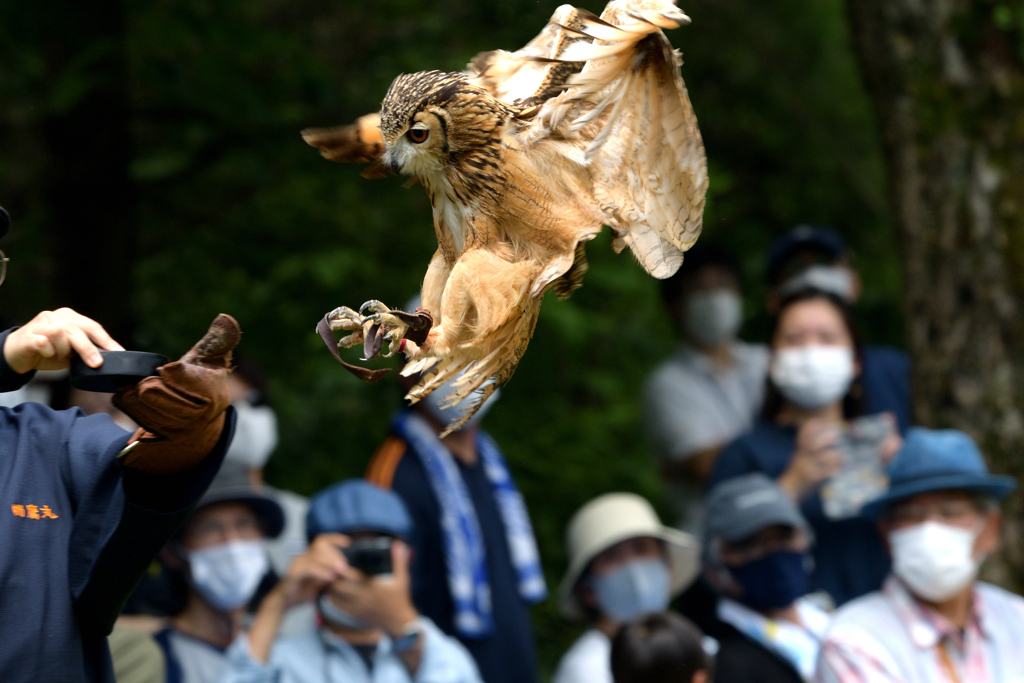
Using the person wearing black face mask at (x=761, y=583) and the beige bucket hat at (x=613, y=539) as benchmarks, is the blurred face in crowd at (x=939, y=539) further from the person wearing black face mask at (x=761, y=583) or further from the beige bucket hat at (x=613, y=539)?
the beige bucket hat at (x=613, y=539)

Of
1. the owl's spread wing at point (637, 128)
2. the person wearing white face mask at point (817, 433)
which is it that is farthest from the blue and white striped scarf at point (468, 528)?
the owl's spread wing at point (637, 128)

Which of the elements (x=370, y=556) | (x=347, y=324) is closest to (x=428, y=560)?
(x=370, y=556)

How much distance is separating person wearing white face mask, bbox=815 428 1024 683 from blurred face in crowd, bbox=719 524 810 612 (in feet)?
0.59

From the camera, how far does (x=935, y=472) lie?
11.3ft

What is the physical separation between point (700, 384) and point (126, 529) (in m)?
3.08

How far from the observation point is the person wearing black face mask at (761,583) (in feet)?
10.8

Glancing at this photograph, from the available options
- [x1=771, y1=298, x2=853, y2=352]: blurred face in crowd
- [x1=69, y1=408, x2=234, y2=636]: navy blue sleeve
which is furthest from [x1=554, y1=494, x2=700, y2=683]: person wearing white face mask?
[x1=69, y1=408, x2=234, y2=636]: navy blue sleeve

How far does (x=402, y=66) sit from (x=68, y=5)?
1.29 metres

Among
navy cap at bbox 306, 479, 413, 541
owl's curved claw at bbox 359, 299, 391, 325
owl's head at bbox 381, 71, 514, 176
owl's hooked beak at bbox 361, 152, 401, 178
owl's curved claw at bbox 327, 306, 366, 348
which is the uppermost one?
owl's head at bbox 381, 71, 514, 176

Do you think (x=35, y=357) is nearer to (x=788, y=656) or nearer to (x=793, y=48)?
(x=788, y=656)

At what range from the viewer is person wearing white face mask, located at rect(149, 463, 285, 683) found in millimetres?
3230

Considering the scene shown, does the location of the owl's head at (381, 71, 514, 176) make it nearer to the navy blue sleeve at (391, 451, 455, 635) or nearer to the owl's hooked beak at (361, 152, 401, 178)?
the owl's hooked beak at (361, 152, 401, 178)

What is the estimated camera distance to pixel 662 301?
4883mm

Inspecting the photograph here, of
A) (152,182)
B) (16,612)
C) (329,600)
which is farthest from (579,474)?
(16,612)
